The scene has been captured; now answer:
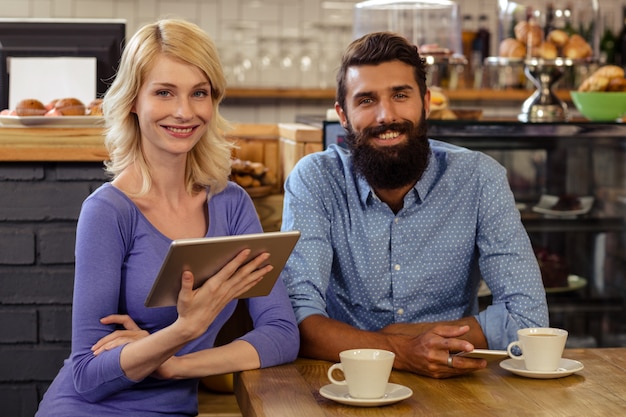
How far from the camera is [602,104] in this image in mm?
2990

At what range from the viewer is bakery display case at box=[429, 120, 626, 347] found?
2826 millimetres

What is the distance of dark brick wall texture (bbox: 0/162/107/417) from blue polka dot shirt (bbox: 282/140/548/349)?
61 centimetres

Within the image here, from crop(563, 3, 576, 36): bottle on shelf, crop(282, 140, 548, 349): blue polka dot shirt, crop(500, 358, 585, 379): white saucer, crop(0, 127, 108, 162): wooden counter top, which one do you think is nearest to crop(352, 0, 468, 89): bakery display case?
crop(563, 3, 576, 36): bottle on shelf

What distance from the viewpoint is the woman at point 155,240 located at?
1.77 m

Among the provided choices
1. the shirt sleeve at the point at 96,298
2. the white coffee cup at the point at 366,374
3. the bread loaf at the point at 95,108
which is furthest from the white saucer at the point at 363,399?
the bread loaf at the point at 95,108

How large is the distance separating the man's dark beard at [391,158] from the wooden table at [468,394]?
1.84 feet

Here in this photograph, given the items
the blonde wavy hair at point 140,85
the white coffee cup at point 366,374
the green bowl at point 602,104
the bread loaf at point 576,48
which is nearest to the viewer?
the white coffee cup at point 366,374

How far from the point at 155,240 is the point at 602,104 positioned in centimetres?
166

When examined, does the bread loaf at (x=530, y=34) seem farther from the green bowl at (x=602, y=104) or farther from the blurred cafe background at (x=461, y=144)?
the green bowl at (x=602, y=104)

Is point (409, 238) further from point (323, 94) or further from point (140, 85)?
point (323, 94)

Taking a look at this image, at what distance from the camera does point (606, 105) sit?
2982 millimetres

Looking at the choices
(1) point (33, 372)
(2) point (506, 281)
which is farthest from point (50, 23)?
(2) point (506, 281)

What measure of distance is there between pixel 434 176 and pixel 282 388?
83 cm

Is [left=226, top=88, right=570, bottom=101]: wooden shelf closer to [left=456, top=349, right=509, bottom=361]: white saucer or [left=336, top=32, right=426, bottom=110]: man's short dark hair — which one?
[left=336, top=32, right=426, bottom=110]: man's short dark hair
